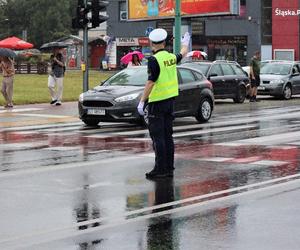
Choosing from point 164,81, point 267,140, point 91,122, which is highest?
point 164,81

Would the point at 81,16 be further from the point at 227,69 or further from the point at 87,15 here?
the point at 227,69

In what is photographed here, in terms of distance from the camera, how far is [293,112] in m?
22.1

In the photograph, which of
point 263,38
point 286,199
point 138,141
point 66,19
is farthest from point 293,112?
point 66,19

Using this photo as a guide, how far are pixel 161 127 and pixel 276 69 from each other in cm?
2165

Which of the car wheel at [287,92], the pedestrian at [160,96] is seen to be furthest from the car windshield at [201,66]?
the pedestrian at [160,96]

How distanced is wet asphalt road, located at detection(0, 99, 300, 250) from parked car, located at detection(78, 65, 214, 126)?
74cm

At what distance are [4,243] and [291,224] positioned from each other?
2697 mm

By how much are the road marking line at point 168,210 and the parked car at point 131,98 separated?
6.99 metres

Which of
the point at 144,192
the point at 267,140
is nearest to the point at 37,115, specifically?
the point at 267,140

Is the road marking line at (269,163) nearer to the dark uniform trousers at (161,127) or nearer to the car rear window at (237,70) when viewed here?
the dark uniform trousers at (161,127)

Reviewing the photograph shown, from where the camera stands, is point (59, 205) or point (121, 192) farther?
point (121, 192)

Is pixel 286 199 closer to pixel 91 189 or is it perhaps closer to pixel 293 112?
pixel 91 189

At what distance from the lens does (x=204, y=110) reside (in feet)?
60.3

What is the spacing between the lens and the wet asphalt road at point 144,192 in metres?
6.46
